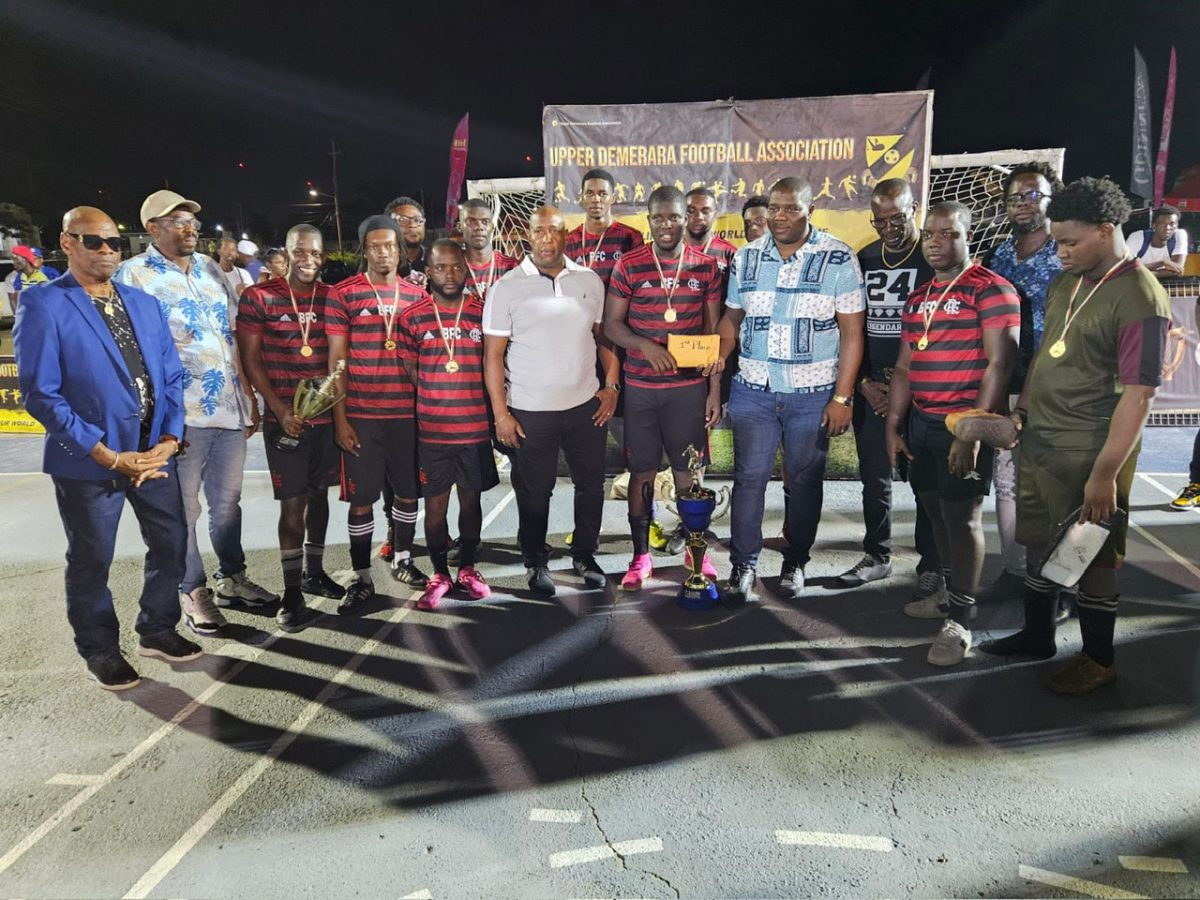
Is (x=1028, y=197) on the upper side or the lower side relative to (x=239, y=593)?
upper

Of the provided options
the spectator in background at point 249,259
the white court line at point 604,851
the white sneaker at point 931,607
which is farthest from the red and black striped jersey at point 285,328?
the spectator in background at point 249,259

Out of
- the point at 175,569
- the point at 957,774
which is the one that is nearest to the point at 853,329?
the point at 957,774

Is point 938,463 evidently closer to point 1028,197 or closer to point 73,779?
point 1028,197

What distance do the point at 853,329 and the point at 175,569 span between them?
12.1 ft

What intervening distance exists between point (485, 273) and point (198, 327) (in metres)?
1.89

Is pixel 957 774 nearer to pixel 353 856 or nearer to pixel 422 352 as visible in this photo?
pixel 353 856

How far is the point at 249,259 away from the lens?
966 centimetres

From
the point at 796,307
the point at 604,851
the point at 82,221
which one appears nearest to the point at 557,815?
the point at 604,851

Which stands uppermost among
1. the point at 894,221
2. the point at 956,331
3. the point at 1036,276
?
the point at 894,221

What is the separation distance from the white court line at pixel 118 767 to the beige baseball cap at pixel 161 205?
2299 mm

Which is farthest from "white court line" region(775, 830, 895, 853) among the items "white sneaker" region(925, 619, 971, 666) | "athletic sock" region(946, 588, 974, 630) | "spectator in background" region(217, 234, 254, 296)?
"spectator in background" region(217, 234, 254, 296)

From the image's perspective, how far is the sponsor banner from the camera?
9.70m

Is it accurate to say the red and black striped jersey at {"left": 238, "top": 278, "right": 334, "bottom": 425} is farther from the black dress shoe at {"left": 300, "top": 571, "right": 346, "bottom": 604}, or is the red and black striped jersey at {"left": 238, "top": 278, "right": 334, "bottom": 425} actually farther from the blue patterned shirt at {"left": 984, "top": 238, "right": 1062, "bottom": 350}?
the blue patterned shirt at {"left": 984, "top": 238, "right": 1062, "bottom": 350}

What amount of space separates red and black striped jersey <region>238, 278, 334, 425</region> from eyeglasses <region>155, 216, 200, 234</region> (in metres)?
0.43
